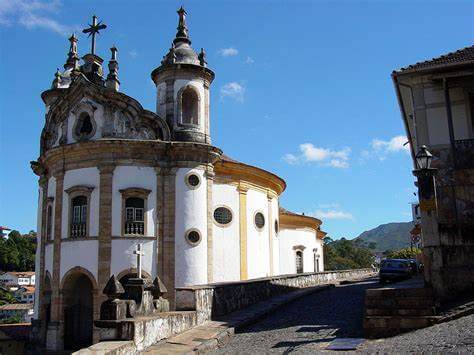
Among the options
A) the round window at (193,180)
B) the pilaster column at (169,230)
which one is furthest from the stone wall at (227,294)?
the round window at (193,180)

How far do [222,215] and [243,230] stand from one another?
1444mm

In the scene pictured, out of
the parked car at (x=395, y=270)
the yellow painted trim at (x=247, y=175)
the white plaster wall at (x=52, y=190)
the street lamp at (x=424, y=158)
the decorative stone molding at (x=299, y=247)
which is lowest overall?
the parked car at (x=395, y=270)

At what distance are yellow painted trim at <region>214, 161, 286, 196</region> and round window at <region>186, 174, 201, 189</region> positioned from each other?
168 centimetres

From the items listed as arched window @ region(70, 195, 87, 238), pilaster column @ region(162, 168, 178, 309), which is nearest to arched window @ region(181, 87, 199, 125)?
pilaster column @ region(162, 168, 178, 309)

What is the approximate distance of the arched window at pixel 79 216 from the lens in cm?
2269

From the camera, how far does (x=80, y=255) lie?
73.3 feet

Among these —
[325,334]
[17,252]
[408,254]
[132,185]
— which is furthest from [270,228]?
[17,252]

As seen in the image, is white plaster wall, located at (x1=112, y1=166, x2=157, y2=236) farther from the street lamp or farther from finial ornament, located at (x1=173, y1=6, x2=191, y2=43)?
the street lamp

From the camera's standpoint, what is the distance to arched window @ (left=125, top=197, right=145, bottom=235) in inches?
878

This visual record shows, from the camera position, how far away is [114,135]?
75.7ft

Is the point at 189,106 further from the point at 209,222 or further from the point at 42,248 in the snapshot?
the point at 42,248

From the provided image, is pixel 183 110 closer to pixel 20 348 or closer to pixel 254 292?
pixel 254 292

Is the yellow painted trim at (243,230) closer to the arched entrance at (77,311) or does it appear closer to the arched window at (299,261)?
the arched entrance at (77,311)

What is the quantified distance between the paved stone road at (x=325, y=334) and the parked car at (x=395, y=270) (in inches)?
234
